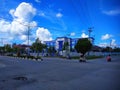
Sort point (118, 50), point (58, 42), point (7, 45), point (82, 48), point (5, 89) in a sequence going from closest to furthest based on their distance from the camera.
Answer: point (5, 89) < point (82, 48) < point (58, 42) < point (7, 45) < point (118, 50)

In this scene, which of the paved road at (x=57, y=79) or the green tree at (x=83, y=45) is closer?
the paved road at (x=57, y=79)

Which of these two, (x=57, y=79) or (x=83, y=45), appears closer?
(x=57, y=79)

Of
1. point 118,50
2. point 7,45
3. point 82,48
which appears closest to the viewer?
point 82,48

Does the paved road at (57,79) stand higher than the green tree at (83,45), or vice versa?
the green tree at (83,45)

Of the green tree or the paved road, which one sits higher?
the green tree

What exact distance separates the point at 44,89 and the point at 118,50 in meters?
181

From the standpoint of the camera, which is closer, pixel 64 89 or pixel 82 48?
pixel 64 89

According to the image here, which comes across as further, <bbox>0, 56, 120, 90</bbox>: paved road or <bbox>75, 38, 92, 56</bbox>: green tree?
<bbox>75, 38, 92, 56</bbox>: green tree

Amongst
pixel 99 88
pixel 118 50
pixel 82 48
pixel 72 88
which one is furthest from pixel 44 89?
pixel 118 50

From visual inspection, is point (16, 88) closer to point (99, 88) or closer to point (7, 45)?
point (99, 88)

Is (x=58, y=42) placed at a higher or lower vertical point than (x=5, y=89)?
higher

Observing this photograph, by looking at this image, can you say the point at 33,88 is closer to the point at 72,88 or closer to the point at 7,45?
the point at 72,88

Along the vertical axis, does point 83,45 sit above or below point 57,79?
above

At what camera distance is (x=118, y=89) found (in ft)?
34.4
